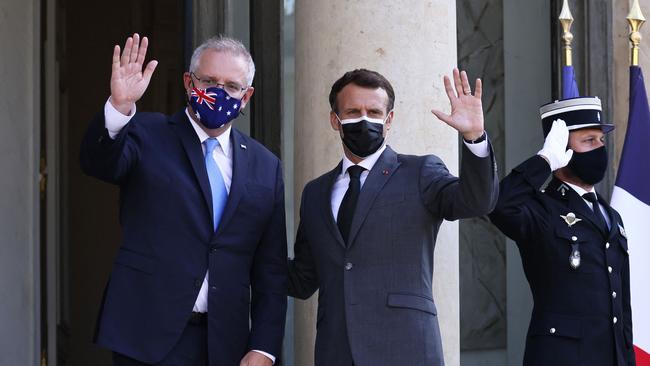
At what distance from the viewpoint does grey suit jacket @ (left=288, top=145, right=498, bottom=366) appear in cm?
411

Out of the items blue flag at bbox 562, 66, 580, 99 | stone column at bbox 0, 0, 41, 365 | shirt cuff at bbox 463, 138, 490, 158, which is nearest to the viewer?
shirt cuff at bbox 463, 138, 490, 158

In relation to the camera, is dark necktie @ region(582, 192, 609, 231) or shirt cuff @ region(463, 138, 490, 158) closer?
shirt cuff @ region(463, 138, 490, 158)

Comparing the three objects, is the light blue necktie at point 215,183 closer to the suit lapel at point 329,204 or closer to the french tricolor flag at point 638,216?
the suit lapel at point 329,204

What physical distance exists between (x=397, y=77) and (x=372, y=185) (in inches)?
42.5

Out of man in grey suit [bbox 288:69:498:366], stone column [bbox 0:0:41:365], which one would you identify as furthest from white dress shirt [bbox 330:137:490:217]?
stone column [bbox 0:0:41:365]

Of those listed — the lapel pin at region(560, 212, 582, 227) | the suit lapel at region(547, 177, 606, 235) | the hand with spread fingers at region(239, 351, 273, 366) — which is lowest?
the hand with spread fingers at region(239, 351, 273, 366)

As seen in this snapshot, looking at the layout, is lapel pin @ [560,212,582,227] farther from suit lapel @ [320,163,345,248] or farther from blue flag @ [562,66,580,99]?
suit lapel @ [320,163,345,248]

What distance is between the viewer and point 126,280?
423 cm

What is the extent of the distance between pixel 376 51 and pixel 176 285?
1.51m

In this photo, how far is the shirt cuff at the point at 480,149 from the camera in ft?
13.0

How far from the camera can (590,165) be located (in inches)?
203

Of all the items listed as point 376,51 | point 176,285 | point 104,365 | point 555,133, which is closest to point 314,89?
point 376,51

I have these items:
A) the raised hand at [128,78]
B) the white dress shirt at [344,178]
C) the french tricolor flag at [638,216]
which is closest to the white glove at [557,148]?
the french tricolor flag at [638,216]

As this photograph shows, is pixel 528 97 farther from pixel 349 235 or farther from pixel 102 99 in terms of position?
pixel 102 99
